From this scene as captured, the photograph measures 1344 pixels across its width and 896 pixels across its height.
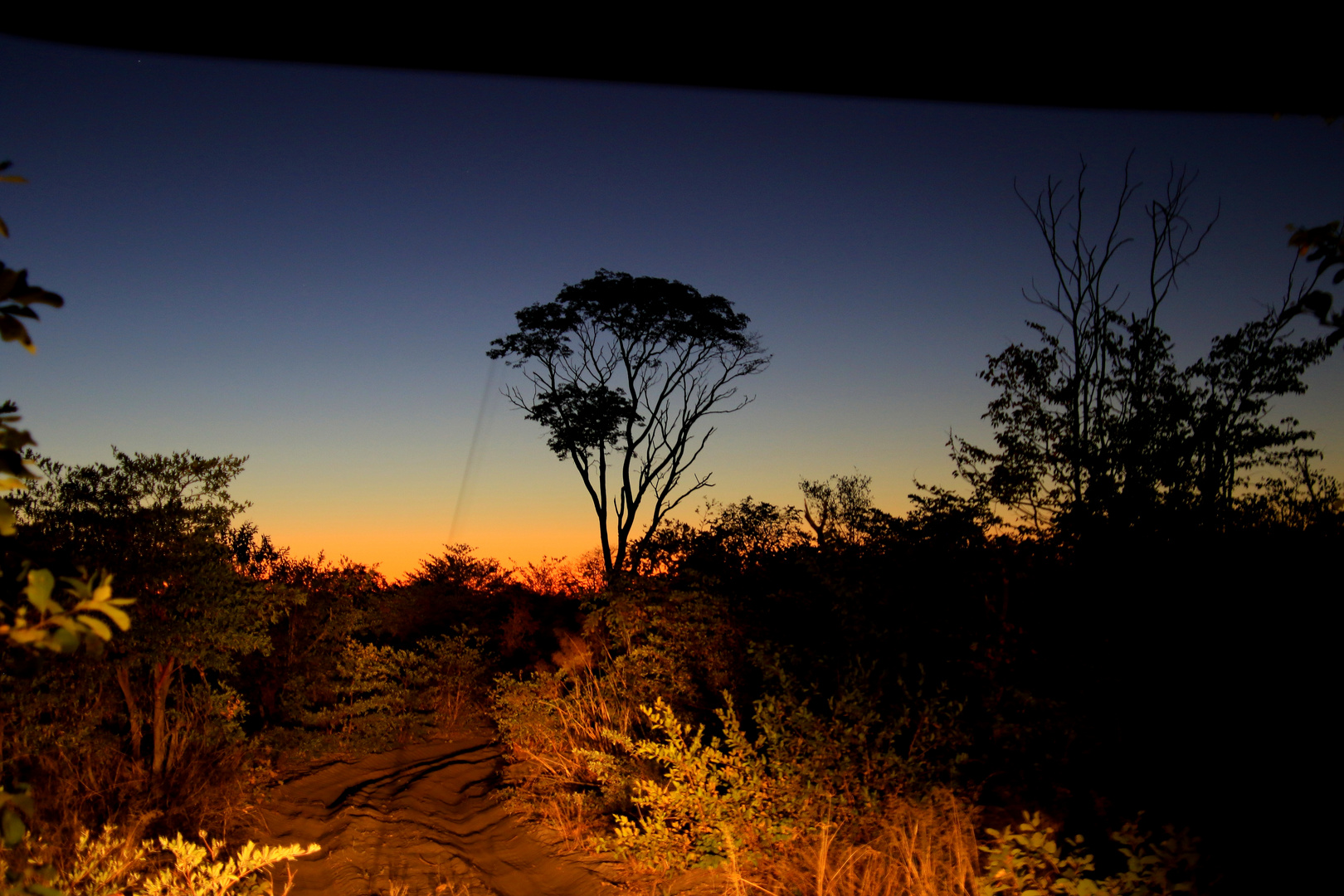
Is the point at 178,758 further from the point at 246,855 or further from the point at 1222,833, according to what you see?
the point at 1222,833

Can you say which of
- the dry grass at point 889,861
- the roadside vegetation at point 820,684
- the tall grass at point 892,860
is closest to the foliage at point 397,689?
the roadside vegetation at point 820,684

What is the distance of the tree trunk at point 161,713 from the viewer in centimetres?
615

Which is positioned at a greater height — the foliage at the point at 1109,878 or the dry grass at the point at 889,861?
the foliage at the point at 1109,878

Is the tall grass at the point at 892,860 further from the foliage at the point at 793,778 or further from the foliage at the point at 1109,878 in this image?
the foliage at the point at 1109,878

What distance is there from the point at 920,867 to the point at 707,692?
3.42 m

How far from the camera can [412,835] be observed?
20.1 ft

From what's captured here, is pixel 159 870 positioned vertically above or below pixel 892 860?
below

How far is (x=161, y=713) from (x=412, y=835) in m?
2.40

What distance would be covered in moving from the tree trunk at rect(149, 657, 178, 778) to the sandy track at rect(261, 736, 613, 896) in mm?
966

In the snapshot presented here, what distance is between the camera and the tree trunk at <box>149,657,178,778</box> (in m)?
6.15

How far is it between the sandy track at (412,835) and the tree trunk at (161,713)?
3.17 feet

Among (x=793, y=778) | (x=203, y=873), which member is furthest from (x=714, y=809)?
(x=203, y=873)

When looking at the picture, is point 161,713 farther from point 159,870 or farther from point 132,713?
point 159,870

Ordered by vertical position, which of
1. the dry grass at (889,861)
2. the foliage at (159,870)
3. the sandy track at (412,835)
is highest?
the dry grass at (889,861)
